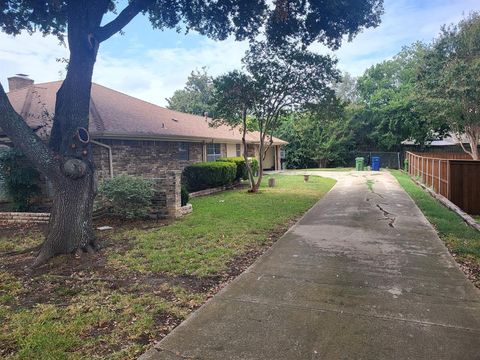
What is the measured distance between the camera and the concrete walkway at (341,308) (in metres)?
2.92

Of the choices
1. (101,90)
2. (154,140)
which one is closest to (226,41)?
(154,140)

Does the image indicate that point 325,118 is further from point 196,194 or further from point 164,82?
point 164,82

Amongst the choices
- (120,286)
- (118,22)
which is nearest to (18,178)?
(118,22)

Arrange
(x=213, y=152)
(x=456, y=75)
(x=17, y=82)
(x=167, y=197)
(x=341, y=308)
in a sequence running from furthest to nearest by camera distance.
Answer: (x=213, y=152), (x=456, y=75), (x=17, y=82), (x=167, y=197), (x=341, y=308)

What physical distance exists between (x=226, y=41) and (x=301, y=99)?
3.83 metres

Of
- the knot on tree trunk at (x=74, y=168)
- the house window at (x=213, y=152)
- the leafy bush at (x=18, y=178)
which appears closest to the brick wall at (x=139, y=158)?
the leafy bush at (x=18, y=178)

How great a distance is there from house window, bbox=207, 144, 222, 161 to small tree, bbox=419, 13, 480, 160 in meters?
12.7

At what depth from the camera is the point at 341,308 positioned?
3674 mm

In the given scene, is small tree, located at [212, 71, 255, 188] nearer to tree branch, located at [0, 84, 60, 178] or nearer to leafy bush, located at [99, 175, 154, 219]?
leafy bush, located at [99, 175, 154, 219]

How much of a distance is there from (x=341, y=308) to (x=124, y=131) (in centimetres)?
998

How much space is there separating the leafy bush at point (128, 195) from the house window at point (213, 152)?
33.5 ft

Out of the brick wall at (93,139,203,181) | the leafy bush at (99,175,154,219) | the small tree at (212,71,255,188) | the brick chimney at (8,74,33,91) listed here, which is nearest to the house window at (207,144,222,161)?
the brick wall at (93,139,203,181)

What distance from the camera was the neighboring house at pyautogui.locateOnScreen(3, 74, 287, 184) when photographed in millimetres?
11591

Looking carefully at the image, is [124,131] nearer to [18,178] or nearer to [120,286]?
[18,178]
